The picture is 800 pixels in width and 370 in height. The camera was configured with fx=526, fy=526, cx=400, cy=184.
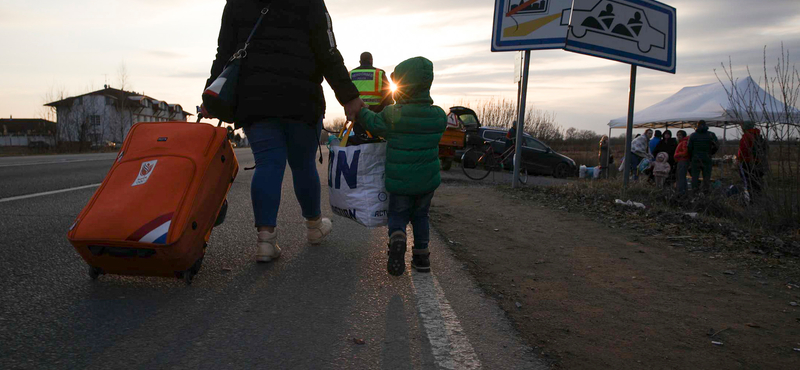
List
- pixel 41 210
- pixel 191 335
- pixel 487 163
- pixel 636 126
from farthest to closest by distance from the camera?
1. pixel 636 126
2. pixel 487 163
3. pixel 41 210
4. pixel 191 335

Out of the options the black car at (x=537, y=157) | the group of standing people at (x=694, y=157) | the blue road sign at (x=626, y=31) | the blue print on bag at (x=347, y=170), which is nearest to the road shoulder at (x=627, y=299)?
the blue print on bag at (x=347, y=170)

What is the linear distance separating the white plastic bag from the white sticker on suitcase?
3.90ft

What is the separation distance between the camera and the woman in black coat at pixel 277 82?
310 cm

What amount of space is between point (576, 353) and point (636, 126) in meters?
21.9

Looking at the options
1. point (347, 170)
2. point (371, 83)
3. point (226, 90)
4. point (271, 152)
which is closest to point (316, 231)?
point (347, 170)

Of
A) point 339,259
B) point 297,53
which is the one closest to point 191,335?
point 339,259

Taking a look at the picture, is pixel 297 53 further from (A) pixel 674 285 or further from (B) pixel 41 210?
(B) pixel 41 210

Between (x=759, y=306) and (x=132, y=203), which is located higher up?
(x=132, y=203)

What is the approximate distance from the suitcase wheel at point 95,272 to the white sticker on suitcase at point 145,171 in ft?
1.59

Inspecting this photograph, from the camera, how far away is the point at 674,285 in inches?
132

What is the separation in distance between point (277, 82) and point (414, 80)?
2.68 feet

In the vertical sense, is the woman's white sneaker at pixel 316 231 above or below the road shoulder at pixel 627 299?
above

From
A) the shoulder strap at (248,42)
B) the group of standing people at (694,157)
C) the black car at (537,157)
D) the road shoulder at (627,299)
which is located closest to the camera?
the road shoulder at (627,299)

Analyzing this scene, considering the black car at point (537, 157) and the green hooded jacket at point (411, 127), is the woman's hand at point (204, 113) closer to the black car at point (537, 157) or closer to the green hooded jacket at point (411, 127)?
the green hooded jacket at point (411, 127)
